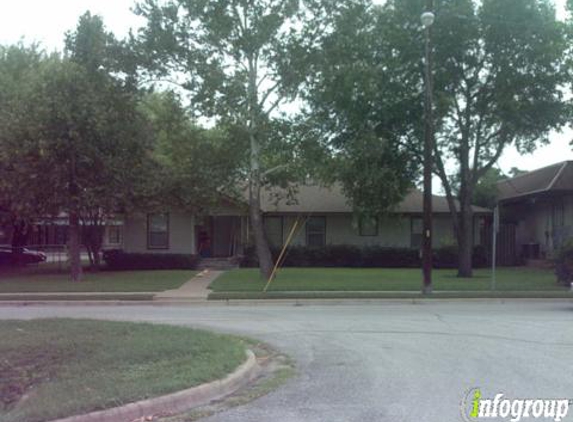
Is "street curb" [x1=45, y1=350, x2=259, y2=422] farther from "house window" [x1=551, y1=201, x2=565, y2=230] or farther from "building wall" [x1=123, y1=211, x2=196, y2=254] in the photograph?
"house window" [x1=551, y1=201, x2=565, y2=230]

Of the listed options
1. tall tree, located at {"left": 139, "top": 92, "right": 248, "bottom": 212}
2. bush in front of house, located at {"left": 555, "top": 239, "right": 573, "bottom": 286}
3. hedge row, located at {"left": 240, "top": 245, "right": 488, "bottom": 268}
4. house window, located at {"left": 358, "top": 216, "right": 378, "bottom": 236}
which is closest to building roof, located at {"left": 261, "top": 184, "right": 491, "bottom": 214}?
house window, located at {"left": 358, "top": 216, "right": 378, "bottom": 236}

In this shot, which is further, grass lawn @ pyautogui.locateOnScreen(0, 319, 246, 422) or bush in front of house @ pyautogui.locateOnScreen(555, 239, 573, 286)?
bush in front of house @ pyautogui.locateOnScreen(555, 239, 573, 286)

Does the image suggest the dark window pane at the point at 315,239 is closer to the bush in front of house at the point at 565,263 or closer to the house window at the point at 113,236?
the bush in front of house at the point at 565,263

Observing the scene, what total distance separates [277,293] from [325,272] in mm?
9423

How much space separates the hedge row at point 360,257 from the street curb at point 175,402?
26408 millimetres

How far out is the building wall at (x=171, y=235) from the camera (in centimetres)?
3525

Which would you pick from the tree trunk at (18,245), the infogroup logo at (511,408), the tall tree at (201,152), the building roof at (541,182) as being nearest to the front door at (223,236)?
the tall tree at (201,152)

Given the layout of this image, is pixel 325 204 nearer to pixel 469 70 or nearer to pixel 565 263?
pixel 469 70

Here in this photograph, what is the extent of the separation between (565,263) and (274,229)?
1733cm

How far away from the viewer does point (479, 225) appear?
3825 centimetres

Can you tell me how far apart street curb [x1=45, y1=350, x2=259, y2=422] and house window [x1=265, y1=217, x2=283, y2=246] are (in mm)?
28389

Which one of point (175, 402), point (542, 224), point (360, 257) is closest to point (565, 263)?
point (360, 257)

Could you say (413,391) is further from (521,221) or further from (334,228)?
(521,221)

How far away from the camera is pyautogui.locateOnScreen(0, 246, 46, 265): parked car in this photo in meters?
38.2
